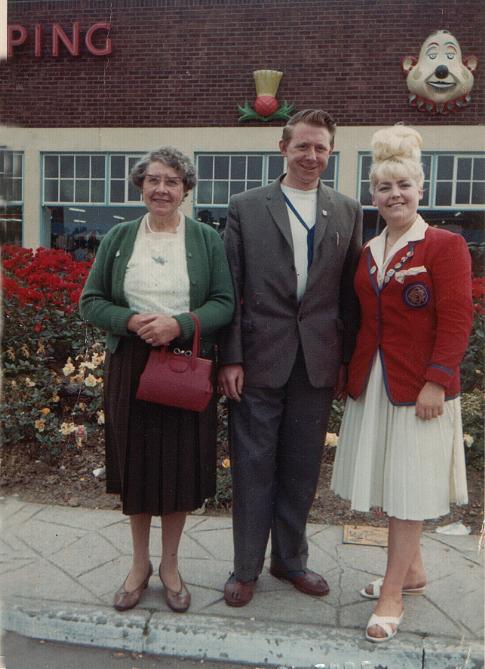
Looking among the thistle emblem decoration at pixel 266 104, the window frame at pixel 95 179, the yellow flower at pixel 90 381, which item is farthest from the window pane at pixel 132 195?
the yellow flower at pixel 90 381

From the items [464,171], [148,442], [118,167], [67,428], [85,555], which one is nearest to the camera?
[148,442]

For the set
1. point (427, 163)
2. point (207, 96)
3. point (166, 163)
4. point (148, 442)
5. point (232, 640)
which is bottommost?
point (232, 640)

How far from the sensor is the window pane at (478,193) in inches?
425

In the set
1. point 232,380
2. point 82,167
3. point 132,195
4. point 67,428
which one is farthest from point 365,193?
point 232,380

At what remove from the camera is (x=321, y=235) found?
3.10 metres

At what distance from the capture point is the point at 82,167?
11633 mm

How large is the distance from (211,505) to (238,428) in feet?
4.55

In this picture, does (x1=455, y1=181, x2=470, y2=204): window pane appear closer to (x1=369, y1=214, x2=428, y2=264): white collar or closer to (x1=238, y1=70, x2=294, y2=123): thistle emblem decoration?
(x1=238, y1=70, x2=294, y2=123): thistle emblem decoration

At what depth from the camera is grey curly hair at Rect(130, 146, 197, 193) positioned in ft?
9.64

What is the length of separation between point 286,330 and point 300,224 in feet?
1.63

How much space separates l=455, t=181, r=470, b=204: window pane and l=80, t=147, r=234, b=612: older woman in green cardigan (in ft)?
28.7

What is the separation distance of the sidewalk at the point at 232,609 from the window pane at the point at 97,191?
8.51m

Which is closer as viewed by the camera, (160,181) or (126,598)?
(160,181)

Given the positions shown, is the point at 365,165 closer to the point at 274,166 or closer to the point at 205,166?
the point at 274,166
